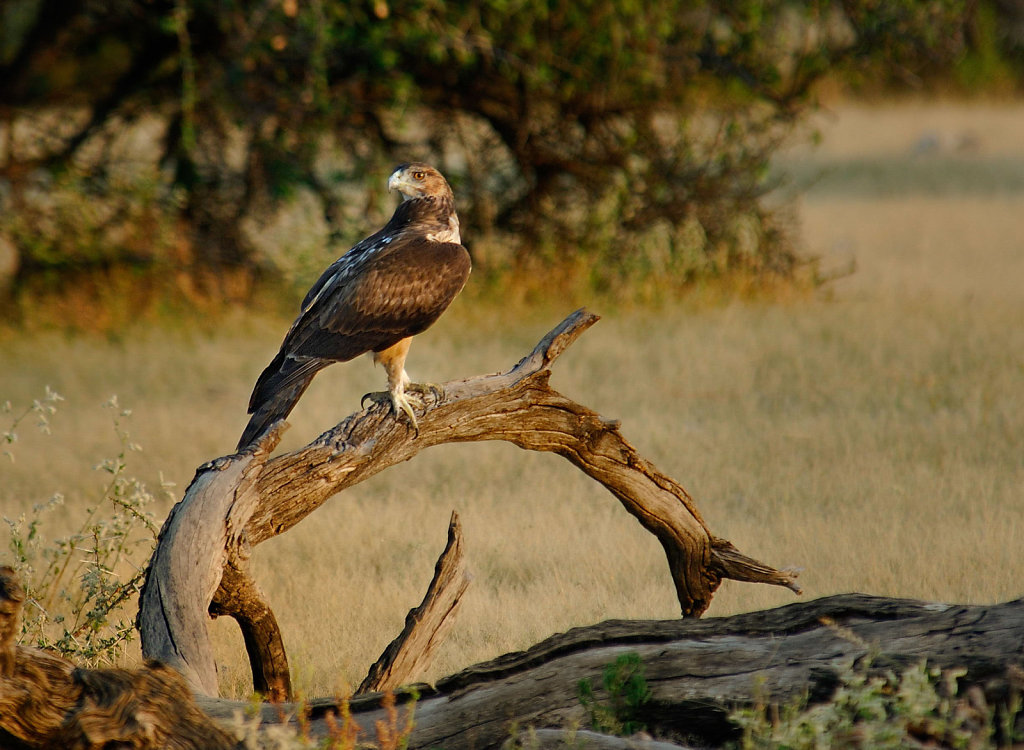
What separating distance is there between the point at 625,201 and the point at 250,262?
12.9ft

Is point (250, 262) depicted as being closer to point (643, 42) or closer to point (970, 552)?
point (643, 42)

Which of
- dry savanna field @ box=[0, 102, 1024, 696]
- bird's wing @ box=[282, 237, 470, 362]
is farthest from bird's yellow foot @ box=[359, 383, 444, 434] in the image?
dry savanna field @ box=[0, 102, 1024, 696]

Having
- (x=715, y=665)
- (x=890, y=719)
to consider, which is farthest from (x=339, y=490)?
(x=890, y=719)

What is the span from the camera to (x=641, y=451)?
848 cm

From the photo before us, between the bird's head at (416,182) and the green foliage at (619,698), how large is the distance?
304 centimetres

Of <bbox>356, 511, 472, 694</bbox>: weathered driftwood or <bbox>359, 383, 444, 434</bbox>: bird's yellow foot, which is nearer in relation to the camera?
<bbox>356, 511, 472, 694</bbox>: weathered driftwood

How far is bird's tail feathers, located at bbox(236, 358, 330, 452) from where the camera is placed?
4.88m

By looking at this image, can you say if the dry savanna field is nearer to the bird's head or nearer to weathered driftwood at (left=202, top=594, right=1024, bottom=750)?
weathered driftwood at (left=202, top=594, right=1024, bottom=750)

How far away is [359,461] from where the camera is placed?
4734mm

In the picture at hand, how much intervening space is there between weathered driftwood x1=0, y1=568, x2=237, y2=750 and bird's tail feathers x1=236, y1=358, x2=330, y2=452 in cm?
148

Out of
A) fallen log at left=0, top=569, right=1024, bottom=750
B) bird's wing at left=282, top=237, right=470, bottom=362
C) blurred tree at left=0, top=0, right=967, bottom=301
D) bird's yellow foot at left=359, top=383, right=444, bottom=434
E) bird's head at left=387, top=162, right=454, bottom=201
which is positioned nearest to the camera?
fallen log at left=0, top=569, right=1024, bottom=750

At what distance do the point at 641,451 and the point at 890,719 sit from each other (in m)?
4.96

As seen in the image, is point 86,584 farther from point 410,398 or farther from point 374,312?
point 374,312

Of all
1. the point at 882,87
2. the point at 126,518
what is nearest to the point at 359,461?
the point at 126,518
